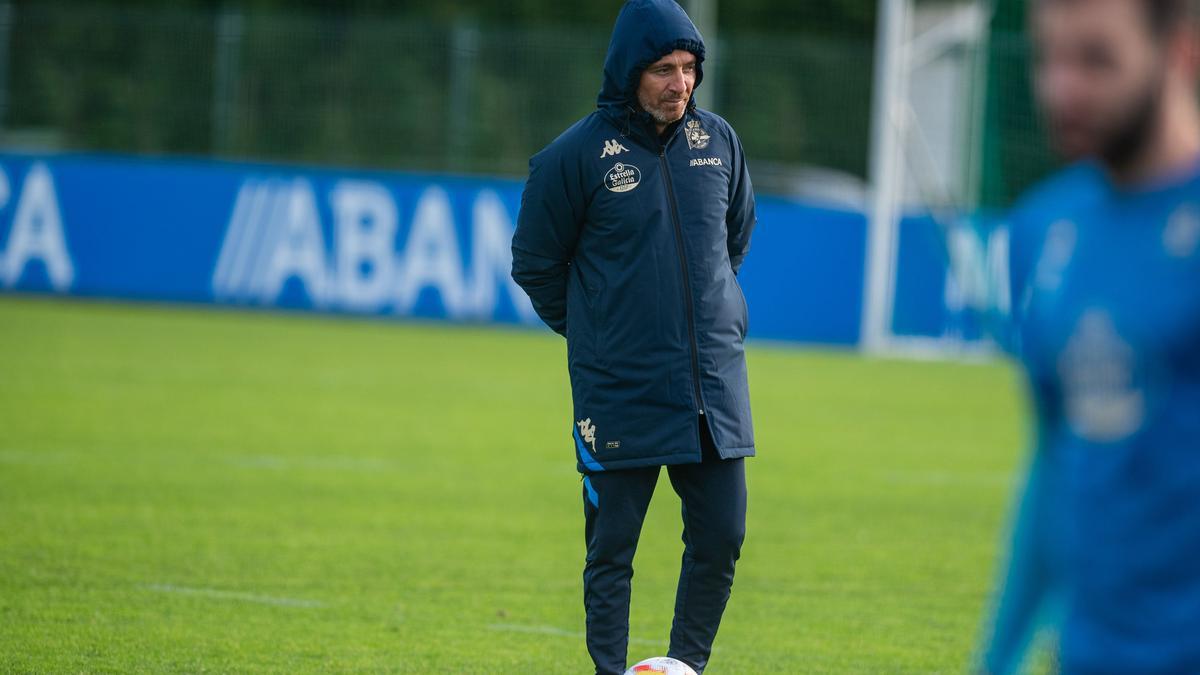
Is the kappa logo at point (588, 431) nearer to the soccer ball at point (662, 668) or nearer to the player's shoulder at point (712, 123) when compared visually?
the soccer ball at point (662, 668)

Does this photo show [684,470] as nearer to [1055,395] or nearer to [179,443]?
[1055,395]

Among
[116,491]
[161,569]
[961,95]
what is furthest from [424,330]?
[161,569]

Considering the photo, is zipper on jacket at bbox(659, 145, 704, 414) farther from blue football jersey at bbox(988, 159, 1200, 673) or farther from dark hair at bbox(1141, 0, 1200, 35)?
dark hair at bbox(1141, 0, 1200, 35)

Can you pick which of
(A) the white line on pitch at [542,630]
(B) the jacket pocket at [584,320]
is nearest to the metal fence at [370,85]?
(A) the white line on pitch at [542,630]

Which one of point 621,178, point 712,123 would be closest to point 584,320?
point 621,178

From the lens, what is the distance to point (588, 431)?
524 centimetres

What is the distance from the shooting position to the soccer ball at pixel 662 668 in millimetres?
5262

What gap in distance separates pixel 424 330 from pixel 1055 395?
18808 mm

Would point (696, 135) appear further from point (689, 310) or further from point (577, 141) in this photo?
point (689, 310)

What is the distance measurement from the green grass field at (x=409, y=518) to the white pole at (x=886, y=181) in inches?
121

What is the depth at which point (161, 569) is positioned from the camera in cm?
758

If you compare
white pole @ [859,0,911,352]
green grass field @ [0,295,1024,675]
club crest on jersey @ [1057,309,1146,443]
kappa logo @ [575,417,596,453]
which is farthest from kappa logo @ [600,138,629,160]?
white pole @ [859,0,911,352]

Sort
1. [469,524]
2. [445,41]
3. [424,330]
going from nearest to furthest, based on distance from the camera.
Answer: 1. [469,524]
2. [424,330]
3. [445,41]

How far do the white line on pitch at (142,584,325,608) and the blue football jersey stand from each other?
4.93 metres
